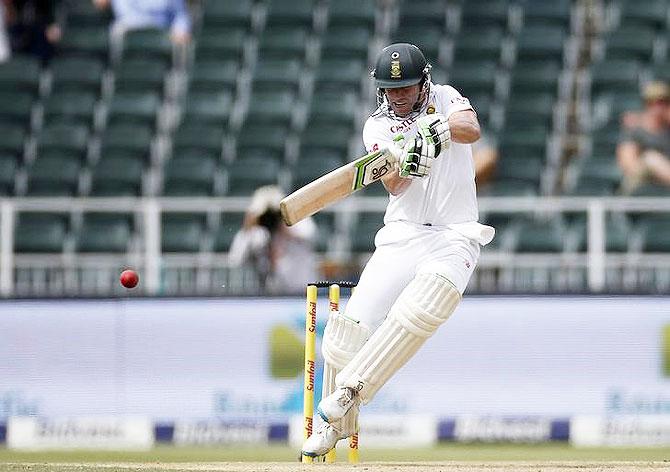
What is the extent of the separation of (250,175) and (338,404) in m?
6.60

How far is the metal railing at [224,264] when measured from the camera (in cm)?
1161

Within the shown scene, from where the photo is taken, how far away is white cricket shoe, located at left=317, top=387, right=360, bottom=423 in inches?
298

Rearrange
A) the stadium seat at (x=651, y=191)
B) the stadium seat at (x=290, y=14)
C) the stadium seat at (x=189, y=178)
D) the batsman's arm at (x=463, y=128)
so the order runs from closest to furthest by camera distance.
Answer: the batsman's arm at (x=463, y=128) < the stadium seat at (x=651, y=191) < the stadium seat at (x=189, y=178) < the stadium seat at (x=290, y=14)

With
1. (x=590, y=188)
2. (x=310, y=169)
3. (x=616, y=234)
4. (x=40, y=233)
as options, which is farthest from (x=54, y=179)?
(x=616, y=234)

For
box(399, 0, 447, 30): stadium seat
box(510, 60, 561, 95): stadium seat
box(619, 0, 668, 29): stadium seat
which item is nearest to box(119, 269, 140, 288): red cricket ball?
box(510, 60, 561, 95): stadium seat

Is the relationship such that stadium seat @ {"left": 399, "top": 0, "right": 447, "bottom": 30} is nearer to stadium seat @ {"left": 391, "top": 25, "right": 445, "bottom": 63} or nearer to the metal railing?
stadium seat @ {"left": 391, "top": 25, "right": 445, "bottom": 63}

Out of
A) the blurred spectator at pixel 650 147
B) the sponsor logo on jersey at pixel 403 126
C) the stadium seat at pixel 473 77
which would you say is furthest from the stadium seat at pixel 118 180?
the sponsor logo on jersey at pixel 403 126

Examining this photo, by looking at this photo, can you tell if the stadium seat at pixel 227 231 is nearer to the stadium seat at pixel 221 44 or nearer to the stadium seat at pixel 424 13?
the stadium seat at pixel 221 44

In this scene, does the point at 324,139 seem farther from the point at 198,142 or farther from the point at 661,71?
the point at 661,71

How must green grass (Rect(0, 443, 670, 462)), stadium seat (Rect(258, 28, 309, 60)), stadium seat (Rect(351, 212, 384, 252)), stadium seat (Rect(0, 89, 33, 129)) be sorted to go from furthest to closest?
stadium seat (Rect(258, 28, 309, 60)) → stadium seat (Rect(0, 89, 33, 129)) → stadium seat (Rect(351, 212, 384, 252)) → green grass (Rect(0, 443, 670, 462))

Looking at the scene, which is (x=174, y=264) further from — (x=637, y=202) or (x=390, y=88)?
(x=390, y=88)

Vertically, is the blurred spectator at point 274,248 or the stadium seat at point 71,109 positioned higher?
the stadium seat at point 71,109

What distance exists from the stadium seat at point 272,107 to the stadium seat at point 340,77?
1.06 feet

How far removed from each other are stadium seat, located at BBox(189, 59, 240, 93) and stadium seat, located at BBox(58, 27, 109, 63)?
98 centimetres
